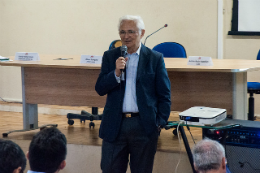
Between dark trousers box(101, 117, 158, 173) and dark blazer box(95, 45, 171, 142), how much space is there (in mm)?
46

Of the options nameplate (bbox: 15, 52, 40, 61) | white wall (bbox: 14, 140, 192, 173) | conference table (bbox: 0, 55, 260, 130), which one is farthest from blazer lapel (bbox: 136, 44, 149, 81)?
nameplate (bbox: 15, 52, 40, 61)

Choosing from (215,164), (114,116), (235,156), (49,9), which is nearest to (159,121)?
(114,116)

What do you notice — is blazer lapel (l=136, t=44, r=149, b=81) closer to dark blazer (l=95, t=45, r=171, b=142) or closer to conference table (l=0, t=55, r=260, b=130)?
dark blazer (l=95, t=45, r=171, b=142)

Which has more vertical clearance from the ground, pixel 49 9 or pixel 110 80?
pixel 49 9

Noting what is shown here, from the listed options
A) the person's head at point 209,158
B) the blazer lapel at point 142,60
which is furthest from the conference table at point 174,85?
the person's head at point 209,158

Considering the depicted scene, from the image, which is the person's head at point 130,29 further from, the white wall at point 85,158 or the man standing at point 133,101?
the white wall at point 85,158

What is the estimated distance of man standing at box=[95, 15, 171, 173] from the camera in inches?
89.6

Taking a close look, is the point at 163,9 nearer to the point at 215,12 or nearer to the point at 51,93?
the point at 215,12

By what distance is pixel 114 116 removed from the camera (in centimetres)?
231

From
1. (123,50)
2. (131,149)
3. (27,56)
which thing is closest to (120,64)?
(123,50)

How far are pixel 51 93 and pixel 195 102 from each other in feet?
5.00

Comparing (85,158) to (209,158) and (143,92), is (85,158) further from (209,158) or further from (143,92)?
(209,158)

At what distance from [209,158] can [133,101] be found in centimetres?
94

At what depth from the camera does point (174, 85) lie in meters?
3.42
